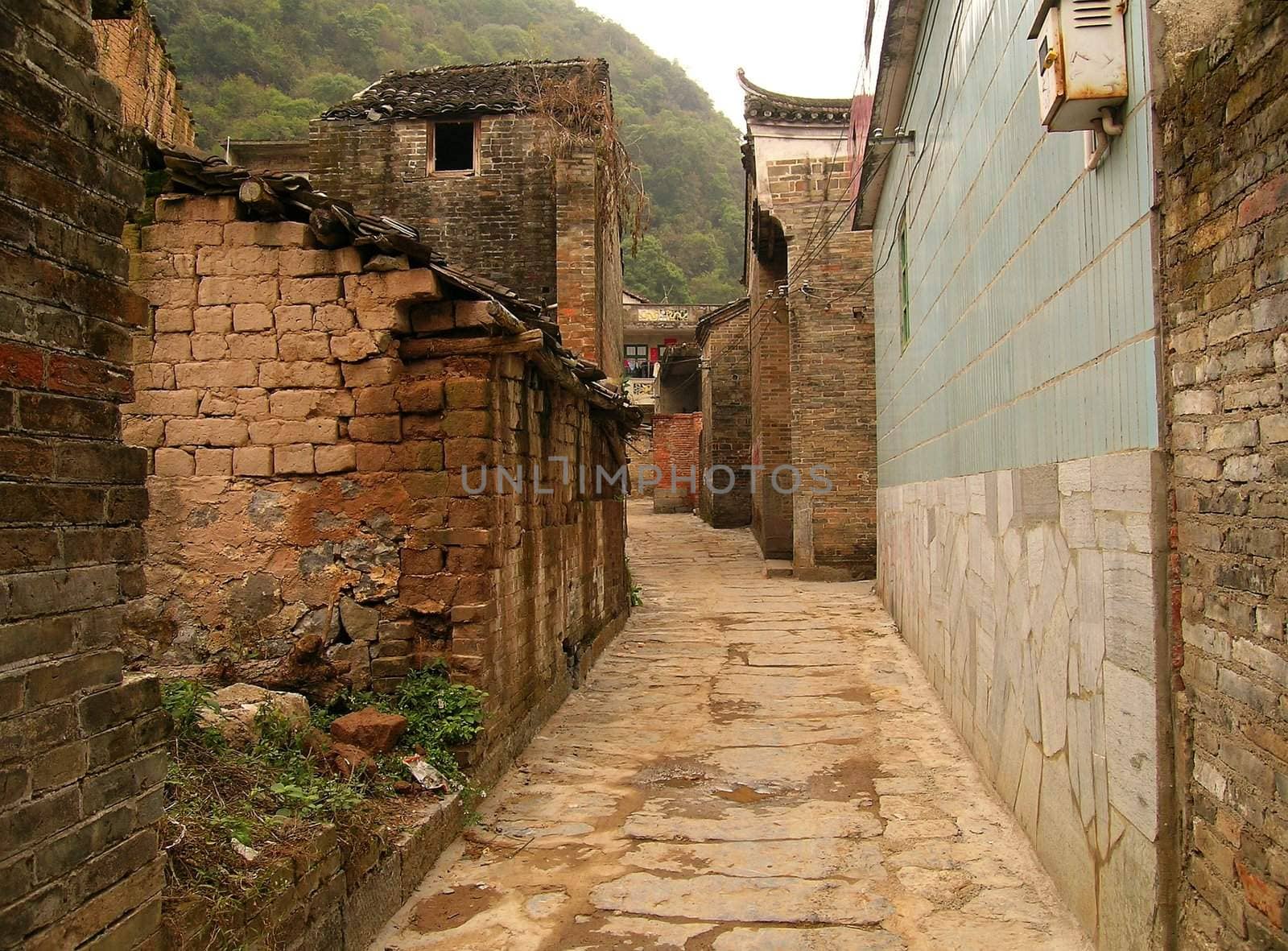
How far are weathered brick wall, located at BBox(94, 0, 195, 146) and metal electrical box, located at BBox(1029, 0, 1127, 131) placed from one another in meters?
12.4

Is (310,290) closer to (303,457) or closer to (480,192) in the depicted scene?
(303,457)

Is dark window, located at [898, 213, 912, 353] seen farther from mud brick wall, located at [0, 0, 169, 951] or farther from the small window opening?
mud brick wall, located at [0, 0, 169, 951]

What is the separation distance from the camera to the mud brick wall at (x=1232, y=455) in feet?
7.09

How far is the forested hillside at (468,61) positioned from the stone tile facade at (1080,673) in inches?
969

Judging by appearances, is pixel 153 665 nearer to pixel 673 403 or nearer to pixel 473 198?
pixel 473 198

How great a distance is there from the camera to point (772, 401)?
19.8m

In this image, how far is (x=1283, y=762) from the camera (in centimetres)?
214

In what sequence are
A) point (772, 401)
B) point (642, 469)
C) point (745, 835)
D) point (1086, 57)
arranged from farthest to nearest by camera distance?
point (642, 469), point (772, 401), point (745, 835), point (1086, 57)

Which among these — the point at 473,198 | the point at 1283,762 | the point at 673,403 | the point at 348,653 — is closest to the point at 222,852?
the point at 348,653

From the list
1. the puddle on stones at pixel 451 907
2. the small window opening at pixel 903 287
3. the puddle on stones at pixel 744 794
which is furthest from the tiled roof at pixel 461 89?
the puddle on stones at pixel 451 907

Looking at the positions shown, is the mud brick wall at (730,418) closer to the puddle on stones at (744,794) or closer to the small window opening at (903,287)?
the small window opening at (903,287)

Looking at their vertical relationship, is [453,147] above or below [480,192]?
above

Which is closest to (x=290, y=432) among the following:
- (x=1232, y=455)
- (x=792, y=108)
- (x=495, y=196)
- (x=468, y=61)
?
(x=1232, y=455)

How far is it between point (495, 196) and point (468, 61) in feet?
128
